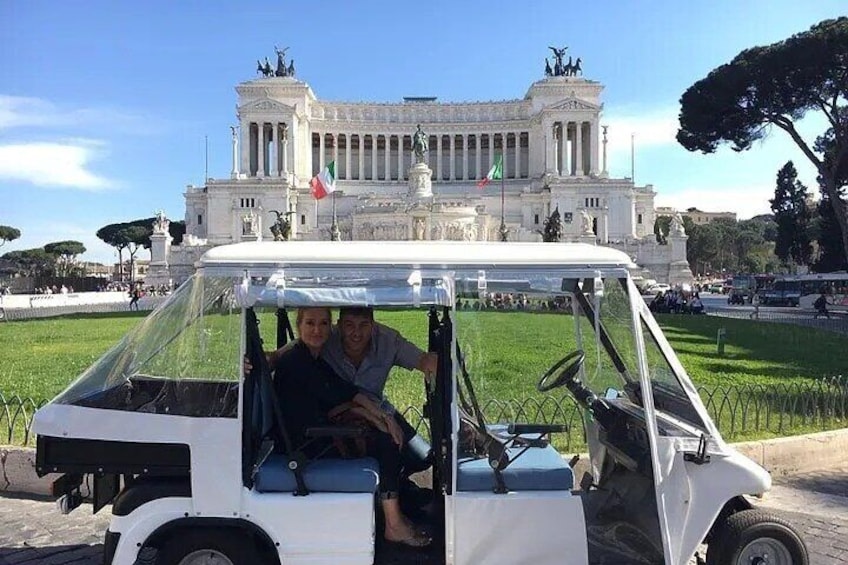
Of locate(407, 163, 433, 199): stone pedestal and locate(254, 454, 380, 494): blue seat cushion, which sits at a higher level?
locate(407, 163, 433, 199): stone pedestal

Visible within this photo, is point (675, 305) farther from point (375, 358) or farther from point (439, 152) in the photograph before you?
point (439, 152)

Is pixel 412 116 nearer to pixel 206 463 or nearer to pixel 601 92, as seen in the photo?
pixel 601 92

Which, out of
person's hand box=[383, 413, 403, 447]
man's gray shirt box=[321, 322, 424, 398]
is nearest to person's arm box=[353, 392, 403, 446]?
person's hand box=[383, 413, 403, 447]

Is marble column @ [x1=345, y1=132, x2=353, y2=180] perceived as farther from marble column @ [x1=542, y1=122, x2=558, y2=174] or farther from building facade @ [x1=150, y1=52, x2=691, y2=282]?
marble column @ [x1=542, y1=122, x2=558, y2=174]

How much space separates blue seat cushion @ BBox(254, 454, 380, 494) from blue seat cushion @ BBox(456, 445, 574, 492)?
21.1 inches

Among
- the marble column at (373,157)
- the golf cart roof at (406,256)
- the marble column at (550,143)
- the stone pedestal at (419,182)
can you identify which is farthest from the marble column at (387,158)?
the golf cart roof at (406,256)

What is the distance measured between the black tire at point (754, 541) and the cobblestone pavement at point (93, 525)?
33.9 inches

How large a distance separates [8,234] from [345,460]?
318ft

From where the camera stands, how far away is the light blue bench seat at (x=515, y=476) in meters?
4.33

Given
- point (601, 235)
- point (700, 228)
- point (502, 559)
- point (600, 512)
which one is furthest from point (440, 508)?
point (700, 228)

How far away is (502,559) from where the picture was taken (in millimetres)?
4211

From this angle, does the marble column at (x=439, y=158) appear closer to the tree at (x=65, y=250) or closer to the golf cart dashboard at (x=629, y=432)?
the tree at (x=65, y=250)

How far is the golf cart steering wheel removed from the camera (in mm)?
5004

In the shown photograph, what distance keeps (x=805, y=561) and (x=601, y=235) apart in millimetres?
70556
